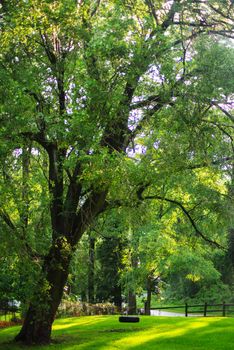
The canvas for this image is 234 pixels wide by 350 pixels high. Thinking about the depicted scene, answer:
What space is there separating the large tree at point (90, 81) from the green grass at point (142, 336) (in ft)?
5.66

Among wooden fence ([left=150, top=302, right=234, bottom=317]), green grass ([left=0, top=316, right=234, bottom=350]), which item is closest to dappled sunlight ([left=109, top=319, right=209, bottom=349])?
green grass ([left=0, top=316, right=234, bottom=350])

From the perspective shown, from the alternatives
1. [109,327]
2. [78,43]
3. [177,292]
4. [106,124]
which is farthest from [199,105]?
[177,292]

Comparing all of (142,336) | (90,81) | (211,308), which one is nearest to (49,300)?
(142,336)

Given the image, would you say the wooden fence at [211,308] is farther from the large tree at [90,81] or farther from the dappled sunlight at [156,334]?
the large tree at [90,81]

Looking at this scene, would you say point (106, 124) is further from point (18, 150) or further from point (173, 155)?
point (18, 150)

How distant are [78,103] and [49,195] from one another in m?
4.38

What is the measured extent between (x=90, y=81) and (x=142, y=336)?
10.4 m

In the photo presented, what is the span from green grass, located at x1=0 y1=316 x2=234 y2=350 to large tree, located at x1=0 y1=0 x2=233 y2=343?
1.72 meters

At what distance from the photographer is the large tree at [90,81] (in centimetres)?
1050

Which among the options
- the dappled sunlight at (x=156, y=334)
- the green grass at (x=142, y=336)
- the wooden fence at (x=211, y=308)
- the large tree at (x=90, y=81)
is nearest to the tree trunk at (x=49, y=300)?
the large tree at (x=90, y=81)

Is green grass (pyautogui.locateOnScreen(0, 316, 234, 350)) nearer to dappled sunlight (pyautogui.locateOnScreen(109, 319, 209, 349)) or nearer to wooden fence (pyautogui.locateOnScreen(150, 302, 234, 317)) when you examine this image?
dappled sunlight (pyautogui.locateOnScreen(109, 319, 209, 349))

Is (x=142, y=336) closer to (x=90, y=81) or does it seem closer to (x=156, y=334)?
(x=156, y=334)

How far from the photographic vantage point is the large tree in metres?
10.5

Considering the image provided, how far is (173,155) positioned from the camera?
1145cm
